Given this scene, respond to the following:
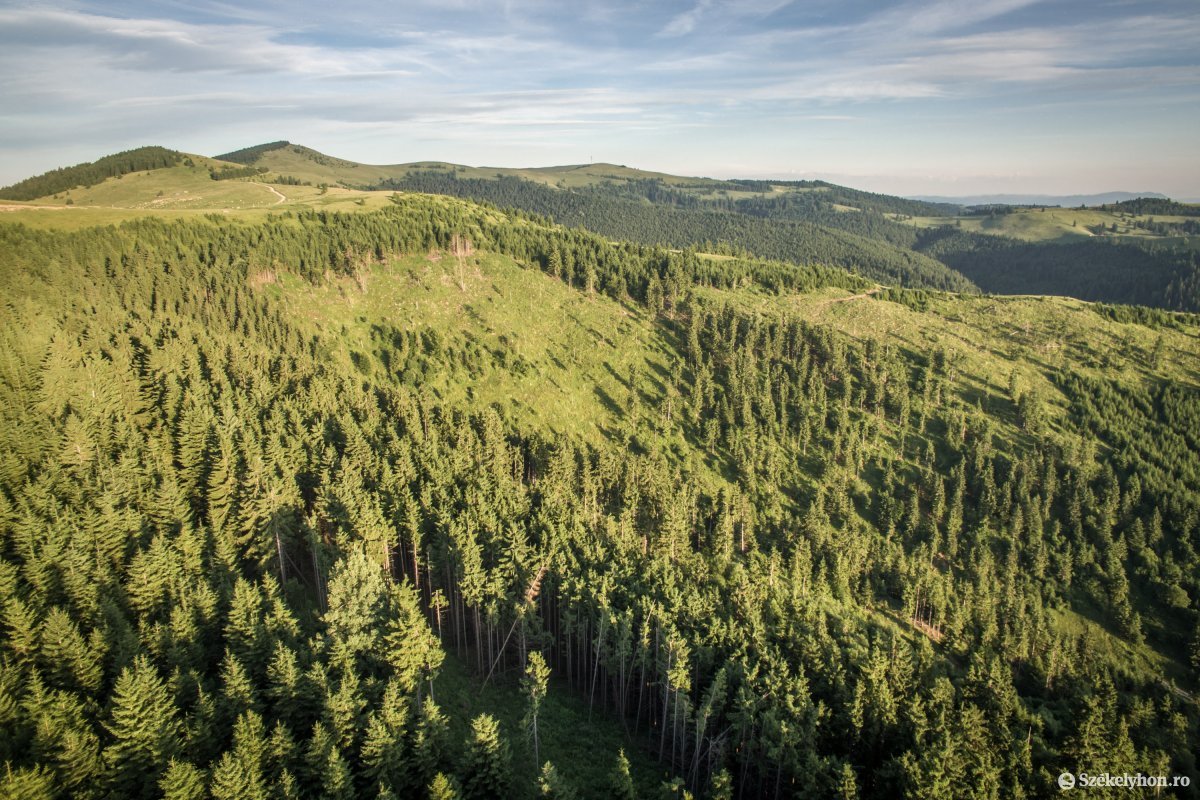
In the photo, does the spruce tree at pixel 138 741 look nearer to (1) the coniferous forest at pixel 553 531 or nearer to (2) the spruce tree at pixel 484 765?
(1) the coniferous forest at pixel 553 531

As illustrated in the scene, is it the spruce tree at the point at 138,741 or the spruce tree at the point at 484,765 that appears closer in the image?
the spruce tree at the point at 138,741

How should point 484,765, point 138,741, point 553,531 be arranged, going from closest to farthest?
1. point 138,741
2. point 484,765
3. point 553,531

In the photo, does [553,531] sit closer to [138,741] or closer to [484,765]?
[484,765]

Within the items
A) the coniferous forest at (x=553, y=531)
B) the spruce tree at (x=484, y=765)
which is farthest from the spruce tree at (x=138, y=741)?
the spruce tree at (x=484, y=765)

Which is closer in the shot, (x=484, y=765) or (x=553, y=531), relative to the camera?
(x=484, y=765)

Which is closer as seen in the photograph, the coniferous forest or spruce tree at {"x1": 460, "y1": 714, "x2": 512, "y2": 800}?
spruce tree at {"x1": 460, "y1": 714, "x2": 512, "y2": 800}

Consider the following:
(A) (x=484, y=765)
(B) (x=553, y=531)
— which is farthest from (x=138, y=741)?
(B) (x=553, y=531)

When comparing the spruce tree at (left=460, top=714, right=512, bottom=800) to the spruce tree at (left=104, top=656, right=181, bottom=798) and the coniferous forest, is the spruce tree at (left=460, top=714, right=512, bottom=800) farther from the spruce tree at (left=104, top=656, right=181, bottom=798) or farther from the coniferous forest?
the spruce tree at (left=104, top=656, right=181, bottom=798)

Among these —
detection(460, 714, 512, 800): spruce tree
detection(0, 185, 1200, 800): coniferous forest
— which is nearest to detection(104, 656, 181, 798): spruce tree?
detection(0, 185, 1200, 800): coniferous forest

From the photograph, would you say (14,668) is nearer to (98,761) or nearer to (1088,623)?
(98,761)
